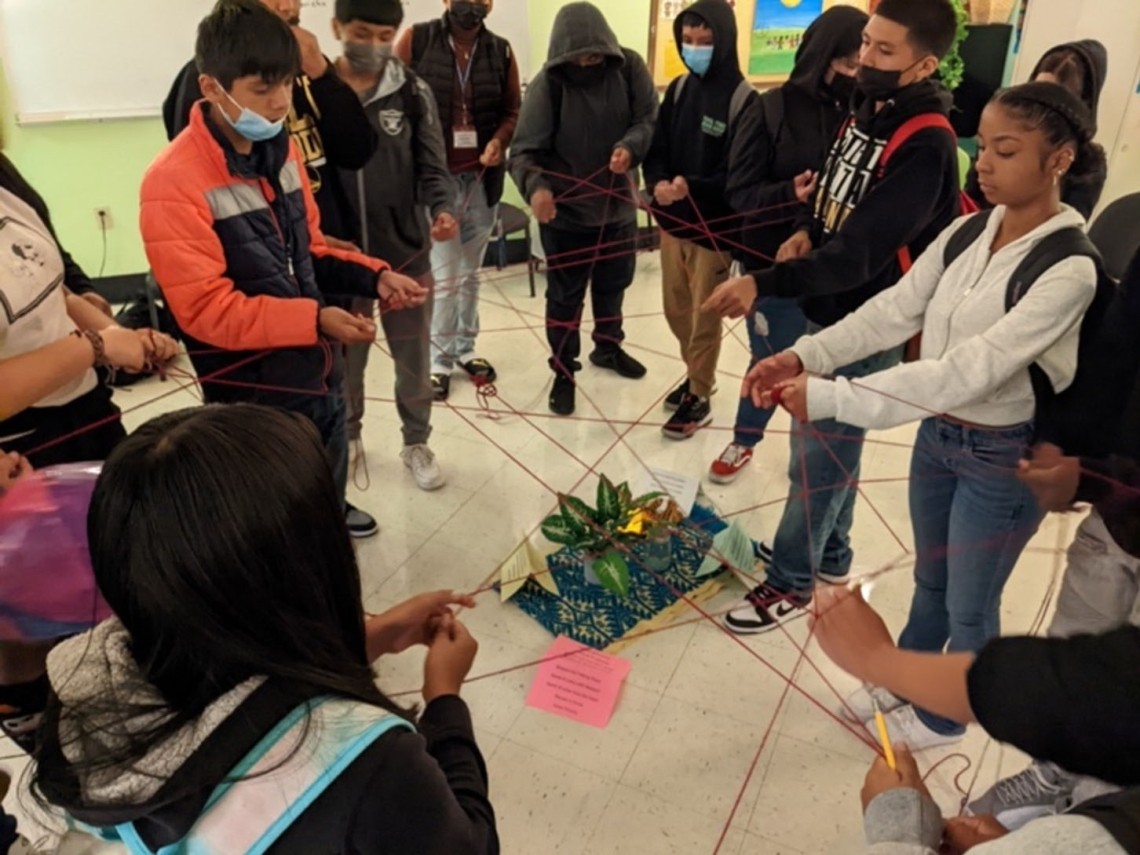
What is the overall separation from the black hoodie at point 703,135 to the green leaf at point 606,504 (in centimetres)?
87

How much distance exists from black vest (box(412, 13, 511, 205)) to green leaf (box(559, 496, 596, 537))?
56.3 inches

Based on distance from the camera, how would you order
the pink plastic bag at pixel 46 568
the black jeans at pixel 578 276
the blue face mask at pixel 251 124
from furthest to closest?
1. the black jeans at pixel 578 276
2. the blue face mask at pixel 251 124
3. the pink plastic bag at pixel 46 568

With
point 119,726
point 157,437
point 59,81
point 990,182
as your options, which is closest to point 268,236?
point 157,437

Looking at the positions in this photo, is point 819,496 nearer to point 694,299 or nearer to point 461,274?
point 694,299

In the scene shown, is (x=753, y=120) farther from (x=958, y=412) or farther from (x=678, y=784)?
(x=678, y=784)

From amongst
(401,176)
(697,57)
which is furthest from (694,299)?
(401,176)

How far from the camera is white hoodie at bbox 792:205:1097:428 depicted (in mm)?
1165

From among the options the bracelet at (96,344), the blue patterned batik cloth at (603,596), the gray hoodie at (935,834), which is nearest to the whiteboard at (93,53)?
the bracelet at (96,344)

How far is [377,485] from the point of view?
2520 mm

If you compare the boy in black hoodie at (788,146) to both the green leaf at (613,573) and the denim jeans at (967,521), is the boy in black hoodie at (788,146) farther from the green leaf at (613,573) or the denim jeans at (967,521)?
the denim jeans at (967,521)

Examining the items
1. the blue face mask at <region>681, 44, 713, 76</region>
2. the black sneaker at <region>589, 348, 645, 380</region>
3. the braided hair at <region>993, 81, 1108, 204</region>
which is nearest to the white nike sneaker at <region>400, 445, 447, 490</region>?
the black sneaker at <region>589, 348, 645, 380</region>

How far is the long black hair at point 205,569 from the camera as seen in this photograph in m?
0.64

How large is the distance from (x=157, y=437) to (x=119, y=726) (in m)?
0.23

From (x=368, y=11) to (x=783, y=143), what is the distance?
1.11m
